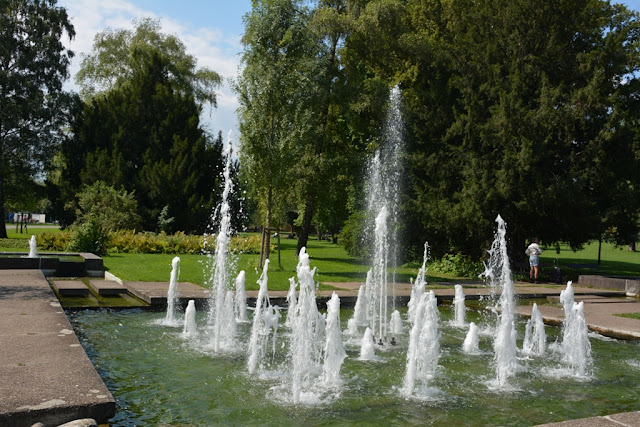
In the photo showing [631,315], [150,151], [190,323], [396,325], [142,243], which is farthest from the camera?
[150,151]

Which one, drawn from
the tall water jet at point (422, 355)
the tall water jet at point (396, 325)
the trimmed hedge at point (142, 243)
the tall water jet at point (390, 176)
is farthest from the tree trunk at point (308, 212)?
the tall water jet at point (422, 355)

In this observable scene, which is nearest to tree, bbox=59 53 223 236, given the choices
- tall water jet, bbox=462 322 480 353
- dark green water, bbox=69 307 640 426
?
dark green water, bbox=69 307 640 426

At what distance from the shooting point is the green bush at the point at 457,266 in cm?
2151

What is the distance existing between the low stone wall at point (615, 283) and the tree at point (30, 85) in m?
29.8

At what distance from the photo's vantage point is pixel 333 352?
730 centimetres

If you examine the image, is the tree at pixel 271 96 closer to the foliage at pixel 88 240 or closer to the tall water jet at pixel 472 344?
the foliage at pixel 88 240

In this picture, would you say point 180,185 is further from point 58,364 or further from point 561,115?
point 58,364

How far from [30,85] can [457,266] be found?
88.5ft

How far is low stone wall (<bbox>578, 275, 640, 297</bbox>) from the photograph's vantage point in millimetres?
16984

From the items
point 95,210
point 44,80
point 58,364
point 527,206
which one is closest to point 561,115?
point 527,206

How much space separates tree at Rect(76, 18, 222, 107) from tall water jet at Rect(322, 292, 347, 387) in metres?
35.5

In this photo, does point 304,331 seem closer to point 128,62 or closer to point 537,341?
point 537,341

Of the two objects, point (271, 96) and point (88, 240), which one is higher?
point (271, 96)

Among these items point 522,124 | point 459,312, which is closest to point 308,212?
point 522,124
